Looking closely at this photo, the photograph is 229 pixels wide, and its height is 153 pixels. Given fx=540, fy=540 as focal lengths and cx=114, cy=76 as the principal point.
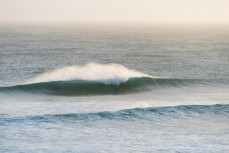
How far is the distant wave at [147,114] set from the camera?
1014 inches

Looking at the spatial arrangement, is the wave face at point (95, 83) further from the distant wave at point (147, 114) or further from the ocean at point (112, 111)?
the distant wave at point (147, 114)

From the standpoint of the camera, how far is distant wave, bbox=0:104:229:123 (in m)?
25.8

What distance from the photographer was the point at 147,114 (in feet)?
89.4

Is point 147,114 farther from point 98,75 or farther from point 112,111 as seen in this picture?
point 98,75

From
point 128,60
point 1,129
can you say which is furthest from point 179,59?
point 1,129

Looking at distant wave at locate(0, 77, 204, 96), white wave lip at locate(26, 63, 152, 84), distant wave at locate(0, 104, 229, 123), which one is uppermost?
white wave lip at locate(26, 63, 152, 84)

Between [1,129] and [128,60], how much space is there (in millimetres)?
43081

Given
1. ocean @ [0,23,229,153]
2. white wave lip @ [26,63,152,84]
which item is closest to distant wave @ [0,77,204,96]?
ocean @ [0,23,229,153]

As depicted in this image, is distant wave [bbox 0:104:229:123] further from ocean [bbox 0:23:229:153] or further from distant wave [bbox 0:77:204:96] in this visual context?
distant wave [bbox 0:77:204:96]

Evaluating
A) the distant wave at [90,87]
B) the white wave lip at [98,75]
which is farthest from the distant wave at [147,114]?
the white wave lip at [98,75]

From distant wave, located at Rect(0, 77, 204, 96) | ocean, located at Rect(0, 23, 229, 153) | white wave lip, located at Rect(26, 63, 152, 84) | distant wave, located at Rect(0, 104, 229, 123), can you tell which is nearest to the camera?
ocean, located at Rect(0, 23, 229, 153)

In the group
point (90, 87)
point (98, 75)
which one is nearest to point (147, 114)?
point (90, 87)

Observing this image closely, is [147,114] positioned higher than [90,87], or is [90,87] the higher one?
[90,87]

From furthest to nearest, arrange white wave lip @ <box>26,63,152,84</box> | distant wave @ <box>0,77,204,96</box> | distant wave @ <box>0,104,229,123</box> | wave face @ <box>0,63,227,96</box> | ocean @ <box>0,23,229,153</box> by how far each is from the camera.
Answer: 1. white wave lip @ <box>26,63,152,84</box>
2. wave face @ <box>0,63,227,96</box>
3. distant wave @ <box>0,77,204,96</box>
4. distant wave @ <box>0,104,229,123</box>
5. ocean @ <box>0,23,229,153</box>
